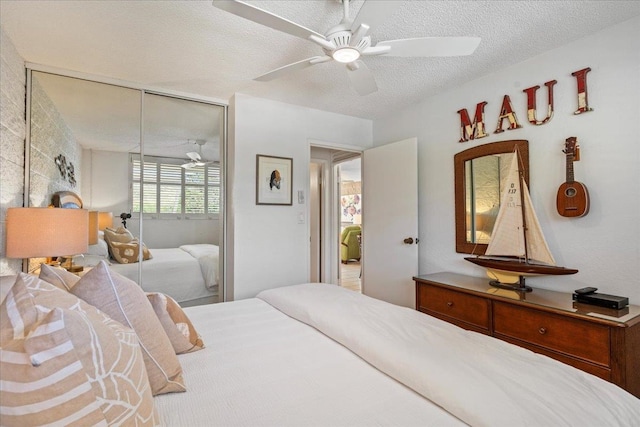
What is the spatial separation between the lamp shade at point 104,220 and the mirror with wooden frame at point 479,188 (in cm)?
308

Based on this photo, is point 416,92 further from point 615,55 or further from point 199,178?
point 199,178

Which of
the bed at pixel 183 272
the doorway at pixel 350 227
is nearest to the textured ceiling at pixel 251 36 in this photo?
the bed at pixel 183 272

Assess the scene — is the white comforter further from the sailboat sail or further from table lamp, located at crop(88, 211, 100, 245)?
table lamp, located at crop(88, 211, 100, 245)

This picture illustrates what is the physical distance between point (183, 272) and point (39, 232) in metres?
1.22

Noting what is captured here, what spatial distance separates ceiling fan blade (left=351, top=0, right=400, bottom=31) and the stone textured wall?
7.31 feet

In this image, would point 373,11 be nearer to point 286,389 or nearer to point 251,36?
point 251,36

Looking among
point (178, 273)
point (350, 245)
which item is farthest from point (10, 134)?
point (350, 245)

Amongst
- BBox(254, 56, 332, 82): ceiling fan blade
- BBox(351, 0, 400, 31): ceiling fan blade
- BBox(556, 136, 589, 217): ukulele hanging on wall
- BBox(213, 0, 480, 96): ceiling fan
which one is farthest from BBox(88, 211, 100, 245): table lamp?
BBox(556, 136, 589, 217): ukulele hanging on wall

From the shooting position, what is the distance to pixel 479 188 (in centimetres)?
266

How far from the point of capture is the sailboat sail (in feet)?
6.94

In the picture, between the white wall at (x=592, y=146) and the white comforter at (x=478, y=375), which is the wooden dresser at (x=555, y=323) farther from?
the white comforter at (x=478, y=375)

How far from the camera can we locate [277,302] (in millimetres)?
1929

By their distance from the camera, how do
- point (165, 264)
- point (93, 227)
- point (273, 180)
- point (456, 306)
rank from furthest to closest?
point (273, 180) → point (165, 264) → point (93, 227) → point (456, 306)

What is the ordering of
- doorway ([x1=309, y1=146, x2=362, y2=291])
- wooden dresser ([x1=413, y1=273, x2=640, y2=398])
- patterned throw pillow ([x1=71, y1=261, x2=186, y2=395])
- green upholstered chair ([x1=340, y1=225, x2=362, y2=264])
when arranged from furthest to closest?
green upholstered chair ([x1=340, y1=225, x2=362, y2=264]) → doorway ([x1=309, y1=146, x2=362, y2=291]) → wooden dresser ([x1=413, y1=273, x2=640, y2=398]) → patterned throw pillow ([x1=71, y1=261, x2=186, y2=395])
